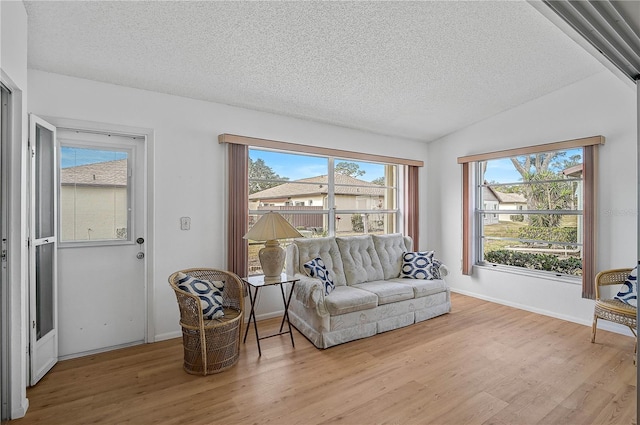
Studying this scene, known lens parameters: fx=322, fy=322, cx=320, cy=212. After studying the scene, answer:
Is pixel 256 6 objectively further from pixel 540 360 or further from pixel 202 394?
pixel 540 360

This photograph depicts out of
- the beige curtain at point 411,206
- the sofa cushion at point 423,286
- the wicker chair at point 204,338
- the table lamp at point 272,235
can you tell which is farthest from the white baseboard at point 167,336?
the beige curtain at point 411,206

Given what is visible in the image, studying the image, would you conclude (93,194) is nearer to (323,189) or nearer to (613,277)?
(323,189)

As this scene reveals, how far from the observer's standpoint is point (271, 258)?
10.5 feet

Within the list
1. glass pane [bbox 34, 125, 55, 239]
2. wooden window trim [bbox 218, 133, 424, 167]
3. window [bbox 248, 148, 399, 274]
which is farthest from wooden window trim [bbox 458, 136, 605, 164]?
glass pane [bbox 34, 125, 55, 239]

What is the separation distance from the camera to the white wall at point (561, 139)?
357 centimetres

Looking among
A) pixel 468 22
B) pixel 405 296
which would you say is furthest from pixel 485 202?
pixel 468 22

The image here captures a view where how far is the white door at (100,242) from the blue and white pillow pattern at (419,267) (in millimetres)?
3111

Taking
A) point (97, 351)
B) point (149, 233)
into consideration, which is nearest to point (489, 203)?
point (149, 233)

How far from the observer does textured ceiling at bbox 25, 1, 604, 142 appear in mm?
2334

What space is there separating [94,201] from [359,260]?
9.58 ft

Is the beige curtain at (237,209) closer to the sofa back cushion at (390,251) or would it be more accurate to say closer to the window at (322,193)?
the window at (322,193)

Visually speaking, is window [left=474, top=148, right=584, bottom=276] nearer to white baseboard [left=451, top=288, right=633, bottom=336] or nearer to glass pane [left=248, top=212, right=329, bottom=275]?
white baseboard [left=451, top=288, right=633, bottom=336]

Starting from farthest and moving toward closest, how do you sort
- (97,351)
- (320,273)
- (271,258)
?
(320,273) → (271,258) → (97,351)

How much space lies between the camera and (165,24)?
237 centimetres
